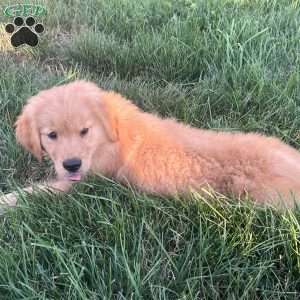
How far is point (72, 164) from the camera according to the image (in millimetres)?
3014

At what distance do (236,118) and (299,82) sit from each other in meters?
0.58

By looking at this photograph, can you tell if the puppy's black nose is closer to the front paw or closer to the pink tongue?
the pink tongue

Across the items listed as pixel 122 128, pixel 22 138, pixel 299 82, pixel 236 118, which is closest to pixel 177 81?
pixel 236 118

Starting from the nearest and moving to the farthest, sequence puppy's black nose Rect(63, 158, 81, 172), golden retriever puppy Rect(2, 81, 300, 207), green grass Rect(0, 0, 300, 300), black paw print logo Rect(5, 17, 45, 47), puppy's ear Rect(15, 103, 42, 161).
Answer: green grass Rect(0, 0, 300, 300)
golden retriever puppy Rect(2, 81, 300, 207)
puppy's black nose Rect(63, 158, 81, 172)
puppy's ear Rect(15, 103, 42, 161)
black paw print logo Rect(5, 17, 45, 47)

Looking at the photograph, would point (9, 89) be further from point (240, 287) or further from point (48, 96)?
point (240, 287)

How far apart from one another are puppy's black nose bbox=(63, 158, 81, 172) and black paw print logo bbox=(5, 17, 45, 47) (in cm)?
212

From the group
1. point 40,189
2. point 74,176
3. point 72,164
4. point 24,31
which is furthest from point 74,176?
point 24,31

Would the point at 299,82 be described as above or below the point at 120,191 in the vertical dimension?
above

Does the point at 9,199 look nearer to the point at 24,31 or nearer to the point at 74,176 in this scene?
the point at 74,176

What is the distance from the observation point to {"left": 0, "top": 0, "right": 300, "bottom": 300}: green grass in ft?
8.05

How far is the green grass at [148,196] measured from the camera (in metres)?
2.46

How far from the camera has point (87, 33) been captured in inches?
191

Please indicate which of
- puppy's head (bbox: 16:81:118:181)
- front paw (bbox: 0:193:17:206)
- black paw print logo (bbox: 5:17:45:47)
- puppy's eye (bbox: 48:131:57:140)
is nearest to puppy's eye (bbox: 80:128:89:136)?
puppy's head (bbox: 16:81:118:181)

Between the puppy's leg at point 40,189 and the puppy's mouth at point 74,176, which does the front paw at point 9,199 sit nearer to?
the puppy's leg at point 40,189
